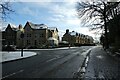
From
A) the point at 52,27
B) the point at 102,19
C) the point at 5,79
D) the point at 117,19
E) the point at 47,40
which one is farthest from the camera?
the point at 52,27

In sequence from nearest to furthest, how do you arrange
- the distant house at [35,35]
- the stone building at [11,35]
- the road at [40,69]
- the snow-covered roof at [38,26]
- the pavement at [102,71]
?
the pavement at [102,71]
the road at [40,69]
the distant house at [35,35]
the stone building at [11,35]
the snow-covered roof at [38,26]

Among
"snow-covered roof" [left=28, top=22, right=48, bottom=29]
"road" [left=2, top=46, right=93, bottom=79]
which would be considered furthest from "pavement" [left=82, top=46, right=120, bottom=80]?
"snow-covered roof" [left=28, top=22, right=48, bottom=29]

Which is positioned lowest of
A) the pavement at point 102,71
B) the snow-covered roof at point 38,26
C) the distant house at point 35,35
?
the pavement at point 102,71

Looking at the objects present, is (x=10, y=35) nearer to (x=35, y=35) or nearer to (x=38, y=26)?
(x=35, y=35)

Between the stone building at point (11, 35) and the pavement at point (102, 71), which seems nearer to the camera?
the pavement at point (102, 71)

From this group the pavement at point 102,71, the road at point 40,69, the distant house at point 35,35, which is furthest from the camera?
the distant house at point 35,35

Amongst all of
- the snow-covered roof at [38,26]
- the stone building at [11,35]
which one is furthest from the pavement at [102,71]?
the stone building at [11,35]

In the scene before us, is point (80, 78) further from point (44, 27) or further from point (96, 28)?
point (44, 27)

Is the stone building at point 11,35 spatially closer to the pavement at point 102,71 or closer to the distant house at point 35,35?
the distant house at point 35,35

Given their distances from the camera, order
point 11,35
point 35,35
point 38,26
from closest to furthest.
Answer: point 35,35 → point 11,35 → point 38,26

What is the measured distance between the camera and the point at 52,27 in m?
106

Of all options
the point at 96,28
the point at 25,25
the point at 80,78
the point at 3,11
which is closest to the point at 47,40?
the point at 25,25

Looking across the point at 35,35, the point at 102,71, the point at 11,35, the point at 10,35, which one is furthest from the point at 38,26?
the point at 102,71

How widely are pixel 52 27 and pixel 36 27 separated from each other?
10.4 m
